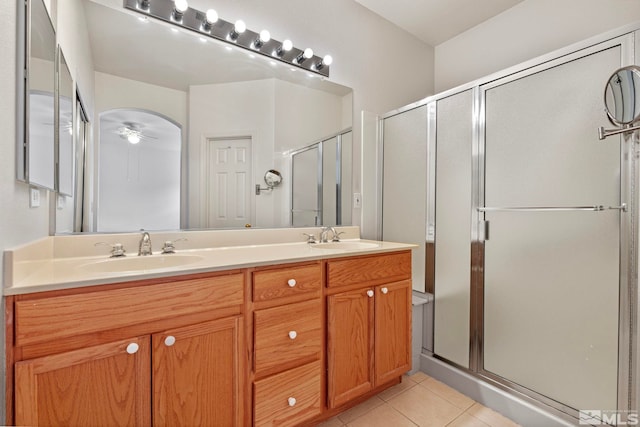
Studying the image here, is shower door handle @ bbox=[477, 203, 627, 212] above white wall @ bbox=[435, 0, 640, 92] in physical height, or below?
below

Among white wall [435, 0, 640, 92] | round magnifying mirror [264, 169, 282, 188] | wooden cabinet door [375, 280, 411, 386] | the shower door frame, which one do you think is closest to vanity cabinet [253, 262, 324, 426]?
wooden cabinet door [375, 280, 411, 386]

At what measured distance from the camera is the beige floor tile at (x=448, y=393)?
166cm

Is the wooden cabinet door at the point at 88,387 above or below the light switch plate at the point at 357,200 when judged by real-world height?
below

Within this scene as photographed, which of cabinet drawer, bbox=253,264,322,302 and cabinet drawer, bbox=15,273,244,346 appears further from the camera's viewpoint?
cabinet drawer, bbox=253,264,322,302

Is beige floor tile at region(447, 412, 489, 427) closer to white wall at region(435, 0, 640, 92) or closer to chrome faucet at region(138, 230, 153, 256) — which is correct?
chrome faucet at region(138, 230, 153, 256)

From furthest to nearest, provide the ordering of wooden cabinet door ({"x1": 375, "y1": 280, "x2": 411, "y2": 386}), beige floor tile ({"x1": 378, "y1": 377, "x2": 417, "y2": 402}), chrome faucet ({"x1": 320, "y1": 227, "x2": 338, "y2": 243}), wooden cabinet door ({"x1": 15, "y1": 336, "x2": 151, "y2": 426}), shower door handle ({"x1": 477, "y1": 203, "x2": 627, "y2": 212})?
chrome faucet ({"x1": 320, "y1": 227, "x2": 338, "y2": 243}), beige floor tile ({"x1": 378, "y1": 377, "x2": 417, "y2": 402}), wooden cabinet door ({"x1": 375, "y1": 280, "x2": 411, "y2": 386}), shower door handle ({"x1": 477, "y1": 203, "x2": 627, "y2": 212}), wooden cabinet door ({"x1": 15, "y1": 336, "x2": 151, "y2": 426})

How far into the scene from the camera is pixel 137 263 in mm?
Result: 1251

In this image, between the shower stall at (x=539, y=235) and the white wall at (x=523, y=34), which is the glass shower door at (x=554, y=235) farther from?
the white wall at (x=523, y=34)

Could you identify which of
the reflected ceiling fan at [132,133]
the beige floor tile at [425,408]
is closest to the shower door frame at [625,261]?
the beige floor tile at [425,408]

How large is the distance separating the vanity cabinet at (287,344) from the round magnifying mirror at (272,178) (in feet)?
2.21

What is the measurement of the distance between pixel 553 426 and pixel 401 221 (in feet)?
4.51

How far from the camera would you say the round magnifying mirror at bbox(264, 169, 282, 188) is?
1.77m

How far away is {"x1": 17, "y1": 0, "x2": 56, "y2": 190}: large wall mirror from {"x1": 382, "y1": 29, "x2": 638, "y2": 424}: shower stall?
2031 mm

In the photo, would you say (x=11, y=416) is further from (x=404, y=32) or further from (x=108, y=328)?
(x=404, y=32)
